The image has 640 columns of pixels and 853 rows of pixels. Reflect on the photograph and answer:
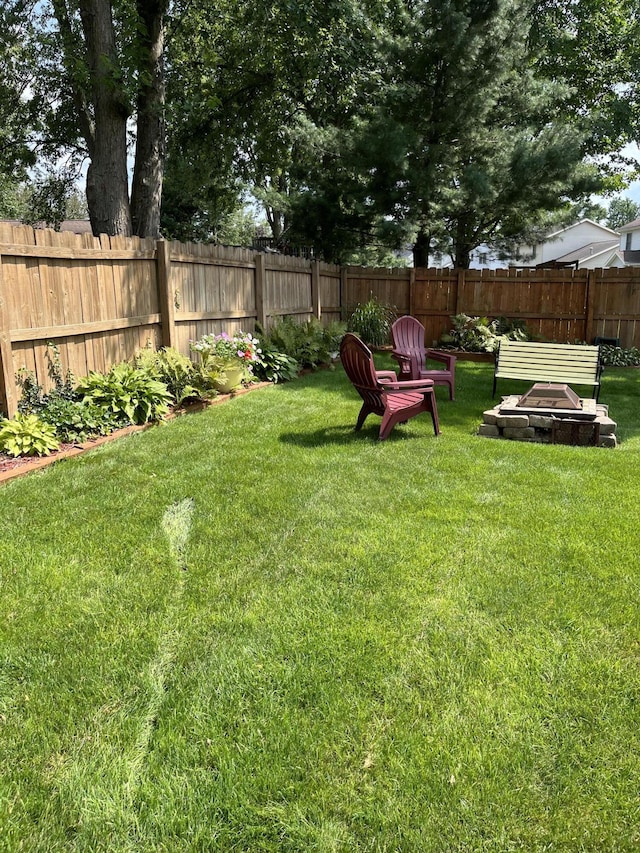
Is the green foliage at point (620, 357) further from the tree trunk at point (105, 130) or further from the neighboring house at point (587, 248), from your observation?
the neighboring house at point (587, 248)

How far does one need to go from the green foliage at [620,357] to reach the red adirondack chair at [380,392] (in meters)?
6.70

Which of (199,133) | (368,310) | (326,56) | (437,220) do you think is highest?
(326,56)

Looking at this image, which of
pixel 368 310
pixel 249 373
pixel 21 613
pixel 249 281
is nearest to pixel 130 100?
pixel 249 281

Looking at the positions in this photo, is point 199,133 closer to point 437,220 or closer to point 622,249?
point 437,220

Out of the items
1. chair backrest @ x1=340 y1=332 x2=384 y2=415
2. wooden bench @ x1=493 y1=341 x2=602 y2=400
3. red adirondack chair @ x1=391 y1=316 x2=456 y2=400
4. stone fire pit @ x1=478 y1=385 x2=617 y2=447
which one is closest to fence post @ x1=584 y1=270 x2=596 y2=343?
wooden bench @ x1=493 y1=341 x2=602 y2=400

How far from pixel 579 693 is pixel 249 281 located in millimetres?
7652

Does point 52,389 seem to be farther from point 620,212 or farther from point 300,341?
point 620,212

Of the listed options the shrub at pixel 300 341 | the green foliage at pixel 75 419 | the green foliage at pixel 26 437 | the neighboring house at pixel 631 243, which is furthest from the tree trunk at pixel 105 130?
the neighboring house at pixel 631 243

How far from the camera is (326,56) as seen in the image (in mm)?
12984

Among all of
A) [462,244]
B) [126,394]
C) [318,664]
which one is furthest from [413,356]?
[462,244]

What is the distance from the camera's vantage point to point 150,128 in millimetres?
9141

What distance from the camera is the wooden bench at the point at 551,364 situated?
688cm

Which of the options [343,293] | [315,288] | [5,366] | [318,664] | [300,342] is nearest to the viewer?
[318,664]

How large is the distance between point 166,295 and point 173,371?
3.24 ft
